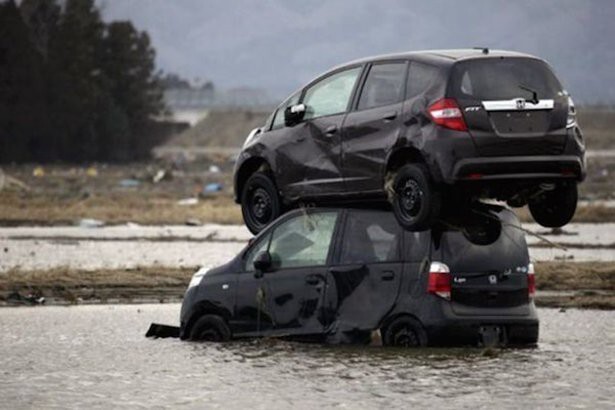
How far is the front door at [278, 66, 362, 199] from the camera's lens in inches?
656

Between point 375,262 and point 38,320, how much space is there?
19.5 ft

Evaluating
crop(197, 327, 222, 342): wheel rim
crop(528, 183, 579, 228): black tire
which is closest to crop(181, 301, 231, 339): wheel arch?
crop(197, 327, 222, 342): wheel rim

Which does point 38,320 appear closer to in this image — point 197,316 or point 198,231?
point 197,316

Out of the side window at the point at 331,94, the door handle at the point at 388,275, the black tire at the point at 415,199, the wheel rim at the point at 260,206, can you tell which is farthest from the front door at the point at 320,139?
the door handle at the point at 388,275

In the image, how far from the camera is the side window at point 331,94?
55.1ft

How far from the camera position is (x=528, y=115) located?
1561 centimetres

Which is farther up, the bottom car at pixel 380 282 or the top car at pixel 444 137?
the top car at pixel 444 137

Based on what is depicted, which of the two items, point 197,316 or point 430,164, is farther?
point 197,316

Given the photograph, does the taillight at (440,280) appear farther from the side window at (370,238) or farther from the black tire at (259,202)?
the black tire at (259,202)

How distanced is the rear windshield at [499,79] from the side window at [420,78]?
0.25 m

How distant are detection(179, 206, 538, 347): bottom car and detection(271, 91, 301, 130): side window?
150 cm

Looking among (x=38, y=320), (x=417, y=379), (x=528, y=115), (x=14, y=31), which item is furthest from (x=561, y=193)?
(x=14, y=31)

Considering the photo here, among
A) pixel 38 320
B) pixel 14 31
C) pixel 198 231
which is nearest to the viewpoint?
pixel 38 320

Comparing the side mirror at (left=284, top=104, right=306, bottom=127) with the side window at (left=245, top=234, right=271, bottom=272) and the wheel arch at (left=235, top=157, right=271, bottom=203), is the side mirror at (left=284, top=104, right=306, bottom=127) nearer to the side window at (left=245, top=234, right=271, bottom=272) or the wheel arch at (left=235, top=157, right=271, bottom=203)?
the wheel arch at (left=235, top=157, right=271, bottom=203)
